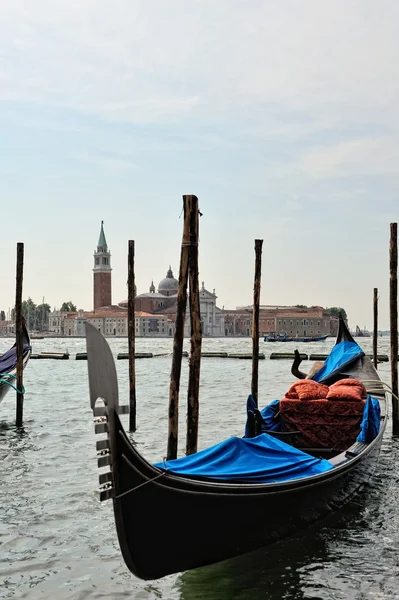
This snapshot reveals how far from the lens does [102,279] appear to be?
8225cm

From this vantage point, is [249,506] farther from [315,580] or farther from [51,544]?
[51,544]

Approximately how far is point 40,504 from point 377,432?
7.47 feet

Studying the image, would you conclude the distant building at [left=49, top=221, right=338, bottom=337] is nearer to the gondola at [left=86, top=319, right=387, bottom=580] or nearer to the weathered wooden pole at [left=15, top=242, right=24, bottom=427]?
the weathered wooden pole at [left=15, top=242, right=24, bottom=427]

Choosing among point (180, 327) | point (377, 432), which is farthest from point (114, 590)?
point (377, 432)

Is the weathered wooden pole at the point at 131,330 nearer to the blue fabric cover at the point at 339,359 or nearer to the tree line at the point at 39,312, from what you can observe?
the blue fabric cover at the point at 339,359

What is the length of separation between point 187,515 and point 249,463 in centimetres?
63

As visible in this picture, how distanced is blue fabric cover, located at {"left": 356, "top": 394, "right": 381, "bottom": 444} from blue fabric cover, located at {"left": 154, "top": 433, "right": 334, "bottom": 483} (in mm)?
919

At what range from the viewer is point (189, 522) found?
2.96m

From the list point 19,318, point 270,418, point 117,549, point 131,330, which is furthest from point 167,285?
point 117,549

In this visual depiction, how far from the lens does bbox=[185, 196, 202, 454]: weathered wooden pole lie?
4539 mm

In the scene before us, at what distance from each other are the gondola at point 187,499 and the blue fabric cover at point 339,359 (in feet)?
10.8

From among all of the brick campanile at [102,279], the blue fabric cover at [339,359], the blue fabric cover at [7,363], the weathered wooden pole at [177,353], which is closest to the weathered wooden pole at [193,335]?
the weathered wooden pole at [177,353]

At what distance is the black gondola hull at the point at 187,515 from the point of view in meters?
2.74

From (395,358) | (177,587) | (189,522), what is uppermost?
(395,358)
